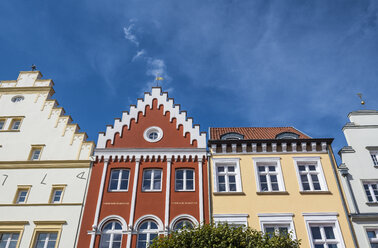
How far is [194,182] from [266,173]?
5.42 metres

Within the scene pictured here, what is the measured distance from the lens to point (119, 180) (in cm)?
2398

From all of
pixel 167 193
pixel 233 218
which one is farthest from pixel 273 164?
pixel 167 193

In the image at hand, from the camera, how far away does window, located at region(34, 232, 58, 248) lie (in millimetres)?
21344

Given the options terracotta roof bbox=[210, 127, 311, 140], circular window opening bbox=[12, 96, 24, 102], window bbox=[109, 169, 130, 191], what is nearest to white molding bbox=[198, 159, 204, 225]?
terracotta roof bbox=[210, 127, 311, 140]

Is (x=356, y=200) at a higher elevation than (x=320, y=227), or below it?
higher

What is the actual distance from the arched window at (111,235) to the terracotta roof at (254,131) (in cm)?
1027

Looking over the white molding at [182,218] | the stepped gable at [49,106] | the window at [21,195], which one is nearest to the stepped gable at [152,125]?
the stepped gable at [49,106]

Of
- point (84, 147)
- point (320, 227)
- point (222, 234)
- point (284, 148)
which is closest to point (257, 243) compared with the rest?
point (222, 234)

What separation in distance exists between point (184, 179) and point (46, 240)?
1002cm

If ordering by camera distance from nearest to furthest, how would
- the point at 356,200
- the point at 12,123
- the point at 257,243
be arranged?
the point at 257,243, the point at 356,200, the point at 12,123

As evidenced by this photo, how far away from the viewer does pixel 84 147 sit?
83.7 ft

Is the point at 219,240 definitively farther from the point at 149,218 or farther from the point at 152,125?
the point at 152,125

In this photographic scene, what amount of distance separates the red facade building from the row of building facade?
0.25ft

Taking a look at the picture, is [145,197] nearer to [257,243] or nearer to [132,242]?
[132,242]
